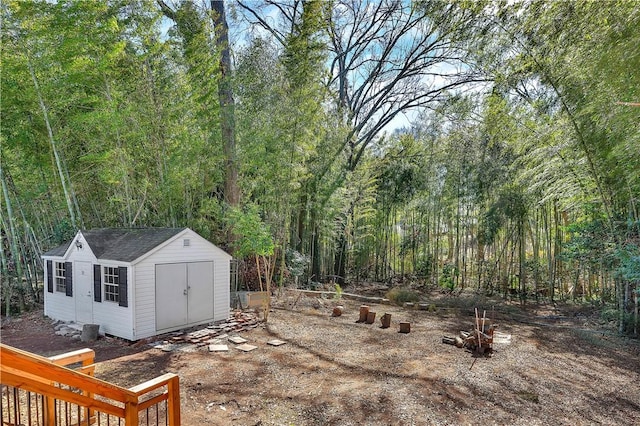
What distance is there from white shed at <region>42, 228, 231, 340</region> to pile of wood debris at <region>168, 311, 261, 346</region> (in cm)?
23

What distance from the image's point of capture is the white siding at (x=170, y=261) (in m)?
5.18

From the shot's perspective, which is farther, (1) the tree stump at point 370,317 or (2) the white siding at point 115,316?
(1) the tree stump at point 370,317

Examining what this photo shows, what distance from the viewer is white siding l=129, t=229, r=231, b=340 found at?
5.18m

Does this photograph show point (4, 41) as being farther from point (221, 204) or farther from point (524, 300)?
point (524, 300)

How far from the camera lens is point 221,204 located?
797 centimetres

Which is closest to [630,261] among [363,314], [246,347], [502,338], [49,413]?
[502,338]

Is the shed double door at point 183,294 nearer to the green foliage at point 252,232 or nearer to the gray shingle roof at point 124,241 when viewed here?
the gray shingle roof at point 124,241

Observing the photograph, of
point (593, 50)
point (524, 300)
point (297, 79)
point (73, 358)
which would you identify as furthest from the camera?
point (524, 300)

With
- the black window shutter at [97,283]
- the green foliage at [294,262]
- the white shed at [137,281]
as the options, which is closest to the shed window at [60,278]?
the white shed at [137,281]

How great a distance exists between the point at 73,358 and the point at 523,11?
8.88 m

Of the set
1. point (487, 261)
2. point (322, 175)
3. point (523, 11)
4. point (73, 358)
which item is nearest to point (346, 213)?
point (322, 175)

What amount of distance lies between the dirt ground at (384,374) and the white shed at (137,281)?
446mm

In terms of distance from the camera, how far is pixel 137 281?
5145 millimetres

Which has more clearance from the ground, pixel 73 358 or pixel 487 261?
pixel 73 358
